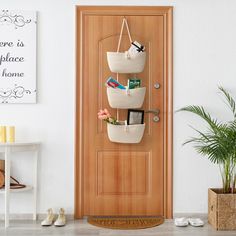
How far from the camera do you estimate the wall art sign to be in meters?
3.32

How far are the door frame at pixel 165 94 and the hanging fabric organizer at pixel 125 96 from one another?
0.91 feet

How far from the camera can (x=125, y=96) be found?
3.18m

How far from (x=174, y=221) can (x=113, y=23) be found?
192 cm

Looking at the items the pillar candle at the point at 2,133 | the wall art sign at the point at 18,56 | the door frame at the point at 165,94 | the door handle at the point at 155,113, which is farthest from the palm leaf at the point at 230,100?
the pillar candle at the point at 2,133

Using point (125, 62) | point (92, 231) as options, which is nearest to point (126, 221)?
point (92, 231)

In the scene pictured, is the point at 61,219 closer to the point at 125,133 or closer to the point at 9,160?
the point at 9,160

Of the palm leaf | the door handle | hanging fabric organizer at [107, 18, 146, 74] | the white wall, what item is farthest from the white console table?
the palm leaf

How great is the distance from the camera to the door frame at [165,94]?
335 cm

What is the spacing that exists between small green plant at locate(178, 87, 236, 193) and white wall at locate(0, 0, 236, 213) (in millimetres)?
82

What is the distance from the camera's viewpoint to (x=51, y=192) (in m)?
3.38

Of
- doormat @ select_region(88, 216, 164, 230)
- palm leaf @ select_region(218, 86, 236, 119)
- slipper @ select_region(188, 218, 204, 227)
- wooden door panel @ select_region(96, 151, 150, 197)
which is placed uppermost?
palm leaf @ select_region(218, 86, 236, 119)

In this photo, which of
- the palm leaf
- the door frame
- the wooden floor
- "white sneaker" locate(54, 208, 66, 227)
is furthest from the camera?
the door frame

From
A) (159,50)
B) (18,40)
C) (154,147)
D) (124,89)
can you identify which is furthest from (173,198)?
(18,40)

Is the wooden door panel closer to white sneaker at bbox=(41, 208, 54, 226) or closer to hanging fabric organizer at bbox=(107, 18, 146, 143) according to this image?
hanging fabric organizer at bbox=(107, 18, 146, 143)
